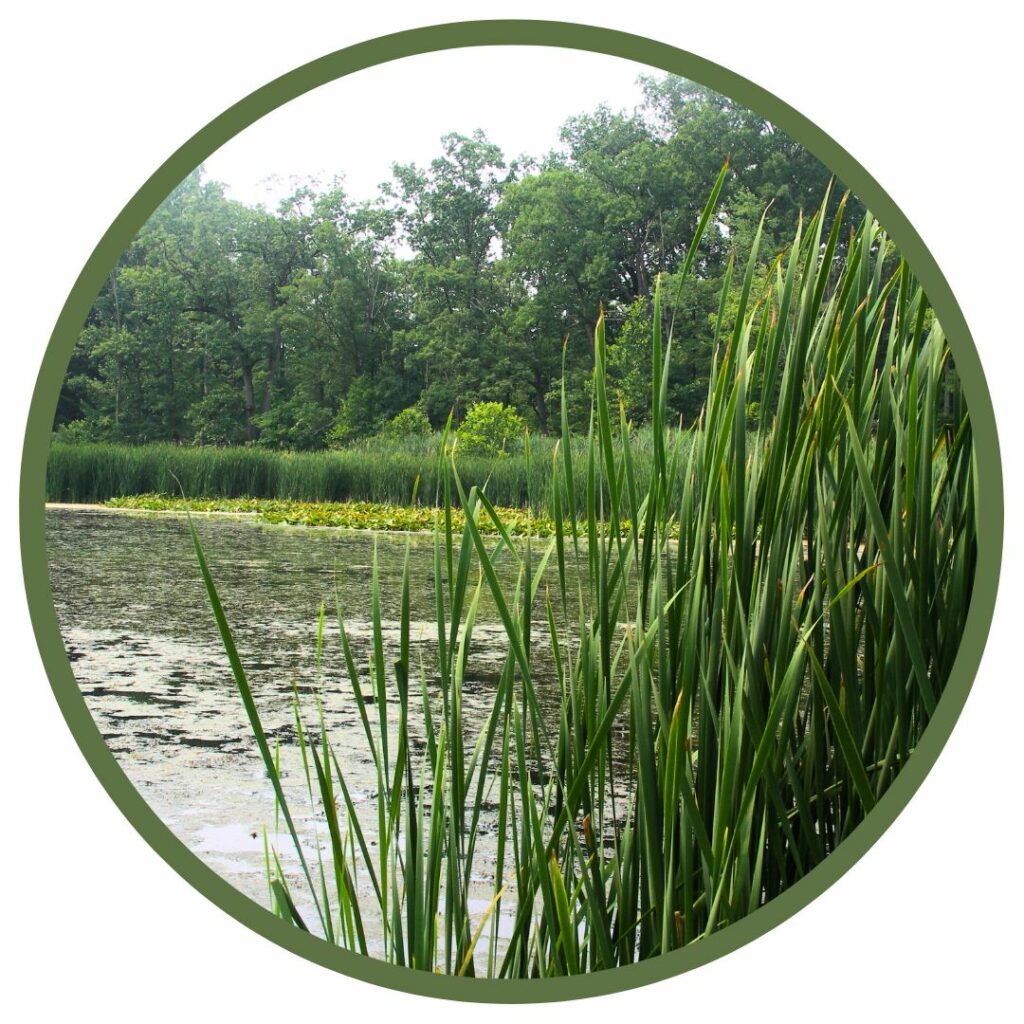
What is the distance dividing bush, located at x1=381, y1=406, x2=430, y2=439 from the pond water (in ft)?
0.53

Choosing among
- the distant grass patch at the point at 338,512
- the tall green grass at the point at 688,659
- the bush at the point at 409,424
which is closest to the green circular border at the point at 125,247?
the tall green grass at the point at 688,659

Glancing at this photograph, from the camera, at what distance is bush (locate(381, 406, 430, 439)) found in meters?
1.66

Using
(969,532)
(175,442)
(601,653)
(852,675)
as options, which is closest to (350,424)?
(175,442)

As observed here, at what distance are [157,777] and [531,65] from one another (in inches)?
49.2

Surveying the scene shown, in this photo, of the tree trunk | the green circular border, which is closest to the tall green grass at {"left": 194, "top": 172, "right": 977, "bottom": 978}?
the green circular border

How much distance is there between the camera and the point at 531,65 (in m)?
1.59

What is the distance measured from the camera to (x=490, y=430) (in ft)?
5.32

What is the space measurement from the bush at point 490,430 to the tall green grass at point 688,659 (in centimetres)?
6

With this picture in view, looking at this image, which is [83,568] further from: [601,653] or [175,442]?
[601,653]

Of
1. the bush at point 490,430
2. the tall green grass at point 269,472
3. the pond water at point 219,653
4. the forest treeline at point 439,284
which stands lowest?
the pond water at point 219,653

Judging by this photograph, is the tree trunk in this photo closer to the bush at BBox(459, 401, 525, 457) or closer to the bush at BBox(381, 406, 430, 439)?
the bush at BBox(381, 406, 430, 439)

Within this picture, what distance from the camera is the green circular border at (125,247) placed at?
1599mm

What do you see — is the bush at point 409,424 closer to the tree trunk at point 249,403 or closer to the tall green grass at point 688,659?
the tall green grass at point 688,659

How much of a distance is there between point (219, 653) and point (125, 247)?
652 millimetres
